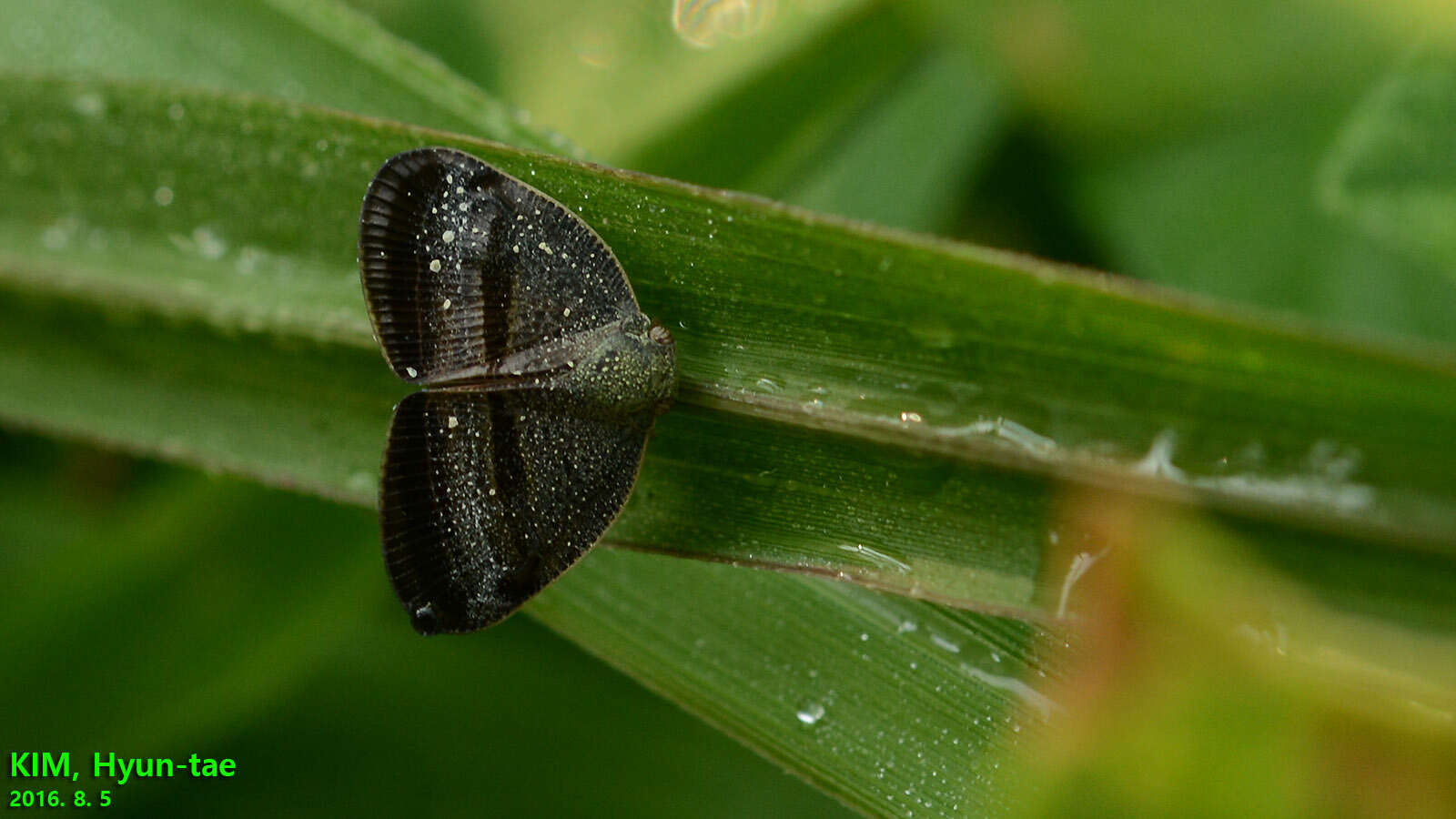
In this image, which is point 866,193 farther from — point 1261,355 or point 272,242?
point 272,242

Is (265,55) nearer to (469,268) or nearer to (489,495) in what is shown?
(469,268)

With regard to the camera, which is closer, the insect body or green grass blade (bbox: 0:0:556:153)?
the insect body

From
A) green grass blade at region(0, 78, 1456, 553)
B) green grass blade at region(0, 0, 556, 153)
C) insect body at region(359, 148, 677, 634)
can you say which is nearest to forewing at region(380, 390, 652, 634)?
insect body at region(359, 148, 677, 634)

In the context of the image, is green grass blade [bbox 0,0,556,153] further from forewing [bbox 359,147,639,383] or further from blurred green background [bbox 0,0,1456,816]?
forewing [bbox 359,147,639,383]

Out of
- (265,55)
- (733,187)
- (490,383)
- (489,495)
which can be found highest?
(265,55)

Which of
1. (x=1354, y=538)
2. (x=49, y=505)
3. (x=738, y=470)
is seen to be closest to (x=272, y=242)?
(x=738, y=470)

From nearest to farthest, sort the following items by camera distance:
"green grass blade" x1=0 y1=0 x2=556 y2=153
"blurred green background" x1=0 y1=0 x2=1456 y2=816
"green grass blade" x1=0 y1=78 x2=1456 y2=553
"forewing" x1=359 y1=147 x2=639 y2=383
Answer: "green grass blade" x1=0 y1=78 x2=1456 y2=553
"forewing" x1=359 y1=147 x2=639 y2=383
"green grass blade" x1=0 y1=0 x2=556 y2=153
"blurred green background" x1=0 y1=0 x2=1456 y2=816

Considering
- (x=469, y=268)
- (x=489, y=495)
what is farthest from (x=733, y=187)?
(x=489, y=495)
